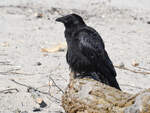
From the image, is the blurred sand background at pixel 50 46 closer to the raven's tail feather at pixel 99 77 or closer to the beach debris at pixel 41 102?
the beach debris at pixel 41 102

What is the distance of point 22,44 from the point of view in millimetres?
8477

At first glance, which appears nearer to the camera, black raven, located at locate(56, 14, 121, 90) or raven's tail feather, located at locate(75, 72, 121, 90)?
raven's tail feather, located at locate(75, 72, 121, 90)

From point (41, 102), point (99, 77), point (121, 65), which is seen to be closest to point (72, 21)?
point (99, 77)

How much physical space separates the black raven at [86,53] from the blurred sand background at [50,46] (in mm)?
473

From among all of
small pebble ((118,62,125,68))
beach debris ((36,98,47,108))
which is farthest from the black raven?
small pebble ((118,62,125,68))

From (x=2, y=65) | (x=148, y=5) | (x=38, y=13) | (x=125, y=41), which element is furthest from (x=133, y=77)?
(x=148, y=5)

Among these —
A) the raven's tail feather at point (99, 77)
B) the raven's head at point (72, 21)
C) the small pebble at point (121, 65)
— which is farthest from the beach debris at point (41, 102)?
the small pebble at point (121, 65)

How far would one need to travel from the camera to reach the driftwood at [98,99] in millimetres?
3740

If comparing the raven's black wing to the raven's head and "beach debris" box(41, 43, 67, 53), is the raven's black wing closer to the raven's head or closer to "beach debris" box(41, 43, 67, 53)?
the raven's head

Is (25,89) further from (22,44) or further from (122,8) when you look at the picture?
(122,8)

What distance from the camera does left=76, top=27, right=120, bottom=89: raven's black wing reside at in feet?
19.3

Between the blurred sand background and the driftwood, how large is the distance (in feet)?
2.95

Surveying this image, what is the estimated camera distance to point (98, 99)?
4.13m

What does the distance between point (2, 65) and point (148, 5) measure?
8.31 metres
